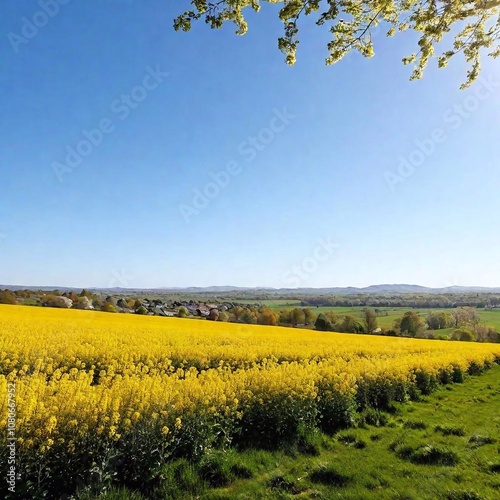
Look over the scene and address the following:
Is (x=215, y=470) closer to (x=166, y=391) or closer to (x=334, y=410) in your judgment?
(x=166, y=391)

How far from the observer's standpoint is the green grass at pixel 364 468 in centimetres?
579

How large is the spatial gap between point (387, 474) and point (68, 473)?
216 inches

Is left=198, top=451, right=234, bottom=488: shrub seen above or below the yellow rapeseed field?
below

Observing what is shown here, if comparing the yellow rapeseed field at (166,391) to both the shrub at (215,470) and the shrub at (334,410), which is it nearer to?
the shrub at (334,410)

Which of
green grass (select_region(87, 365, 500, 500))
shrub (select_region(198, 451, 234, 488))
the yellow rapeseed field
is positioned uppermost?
the yellow rapeseed field

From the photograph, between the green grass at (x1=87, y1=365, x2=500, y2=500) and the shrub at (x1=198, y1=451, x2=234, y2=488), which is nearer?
the green grass at (x1=87, y1=365, x2=500, y2=500)

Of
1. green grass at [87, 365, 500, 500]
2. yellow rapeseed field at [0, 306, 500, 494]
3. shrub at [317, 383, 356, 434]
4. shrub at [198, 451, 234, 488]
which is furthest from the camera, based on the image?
shrub at [317, 383, 356, 434]

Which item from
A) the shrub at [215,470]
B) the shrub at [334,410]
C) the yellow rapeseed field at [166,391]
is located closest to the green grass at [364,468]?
the shrub at [215,470]

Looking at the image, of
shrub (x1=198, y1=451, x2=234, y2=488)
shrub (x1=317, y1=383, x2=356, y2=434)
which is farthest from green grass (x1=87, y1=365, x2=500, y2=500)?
shrub (x1=317, y1=383, x2=356, y2=434)

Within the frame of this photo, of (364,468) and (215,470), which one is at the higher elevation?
(215,470)

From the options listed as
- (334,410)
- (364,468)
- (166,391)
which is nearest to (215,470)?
(166,391)

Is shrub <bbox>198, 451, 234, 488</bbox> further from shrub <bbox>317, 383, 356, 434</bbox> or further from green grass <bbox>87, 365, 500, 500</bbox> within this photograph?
shrub <bbox>317, 383, 356, 434</bbox>

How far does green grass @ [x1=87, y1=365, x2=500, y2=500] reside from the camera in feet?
19.0

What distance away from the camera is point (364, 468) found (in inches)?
274
